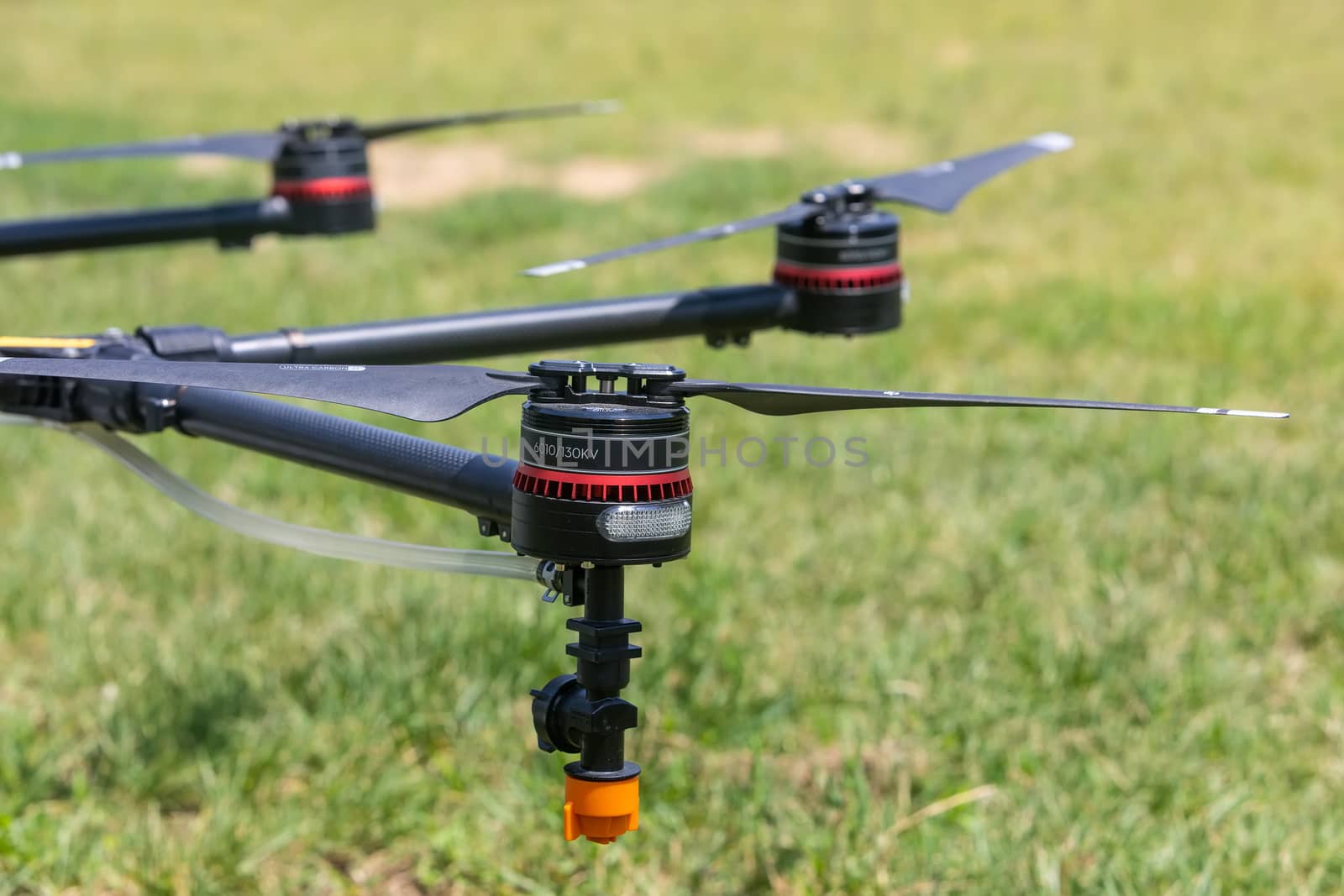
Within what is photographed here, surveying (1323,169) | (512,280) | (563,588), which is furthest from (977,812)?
(1323,169)

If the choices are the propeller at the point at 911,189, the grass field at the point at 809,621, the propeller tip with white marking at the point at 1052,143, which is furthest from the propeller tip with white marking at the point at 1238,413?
the propeller tip with white marking at the point at 1052,143

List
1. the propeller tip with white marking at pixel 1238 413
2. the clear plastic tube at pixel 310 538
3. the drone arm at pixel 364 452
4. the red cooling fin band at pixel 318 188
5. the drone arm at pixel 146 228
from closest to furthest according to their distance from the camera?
the propeller tip with white marking at pixel 1238 413
the drone arm at pixel 364 452
the clear plastic tube at pixel 310 538
the drone arm at pixel 146 228
the red cooling fin band at pixel 318 188

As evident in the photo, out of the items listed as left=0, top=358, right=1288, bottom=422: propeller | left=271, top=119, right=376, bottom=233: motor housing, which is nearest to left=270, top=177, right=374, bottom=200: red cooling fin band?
left=271, top=119, right=376, bottom=233: motor housing

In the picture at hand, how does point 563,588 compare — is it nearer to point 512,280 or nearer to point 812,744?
point 812,744

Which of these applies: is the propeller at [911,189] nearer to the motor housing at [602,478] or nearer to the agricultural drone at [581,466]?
the agricultural drone at [581,466]

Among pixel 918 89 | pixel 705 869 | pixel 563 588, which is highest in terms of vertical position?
pixel 918 89

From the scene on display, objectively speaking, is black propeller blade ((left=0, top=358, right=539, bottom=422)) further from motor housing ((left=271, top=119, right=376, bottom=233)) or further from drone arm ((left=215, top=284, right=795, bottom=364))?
motor housing ((left=271, top=119, right=376, bottom=233))
